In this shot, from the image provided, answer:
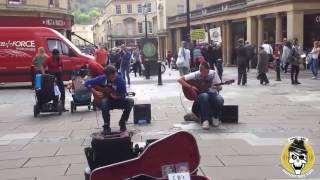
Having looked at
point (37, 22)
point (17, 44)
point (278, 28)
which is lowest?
point (17, 44)

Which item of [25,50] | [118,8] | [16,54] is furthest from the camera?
[118,8]

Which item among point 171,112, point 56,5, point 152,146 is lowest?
point 171,112

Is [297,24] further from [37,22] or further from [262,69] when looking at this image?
[37,22]

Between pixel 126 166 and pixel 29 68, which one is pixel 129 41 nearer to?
pixel 29 68

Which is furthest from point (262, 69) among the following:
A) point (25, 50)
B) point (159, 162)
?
point (159, 162)

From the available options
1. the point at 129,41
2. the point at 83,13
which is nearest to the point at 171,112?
the point at 129,41

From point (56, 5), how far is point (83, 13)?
12924 cm

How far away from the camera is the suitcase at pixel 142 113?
35.8 ft

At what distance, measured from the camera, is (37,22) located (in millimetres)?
35312

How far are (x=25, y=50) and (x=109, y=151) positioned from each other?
1827cm

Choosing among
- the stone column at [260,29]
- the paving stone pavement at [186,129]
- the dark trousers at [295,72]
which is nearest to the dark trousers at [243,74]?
the dark trousers at [295,72]

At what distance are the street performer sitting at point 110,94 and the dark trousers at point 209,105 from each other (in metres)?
1.27

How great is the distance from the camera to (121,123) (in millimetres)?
9938

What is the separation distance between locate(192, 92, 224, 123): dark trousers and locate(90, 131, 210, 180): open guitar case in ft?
17.4
